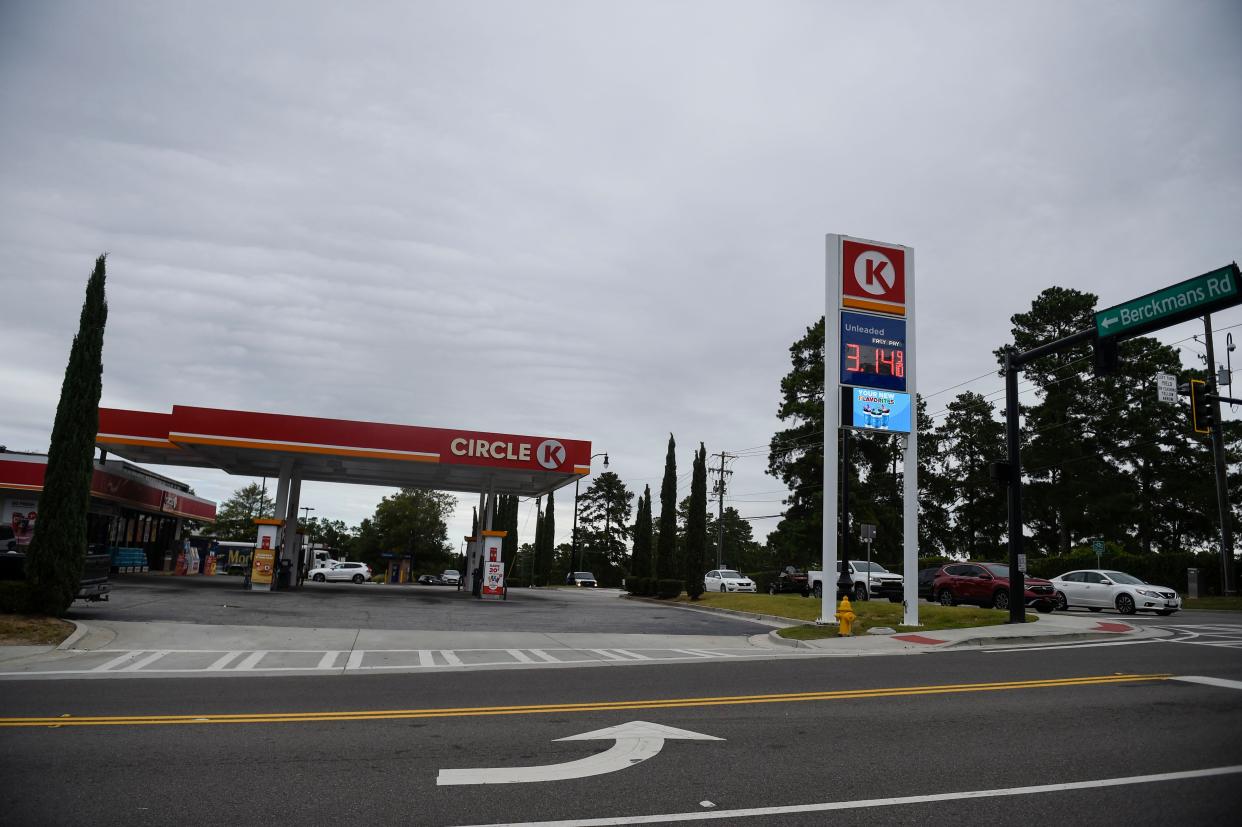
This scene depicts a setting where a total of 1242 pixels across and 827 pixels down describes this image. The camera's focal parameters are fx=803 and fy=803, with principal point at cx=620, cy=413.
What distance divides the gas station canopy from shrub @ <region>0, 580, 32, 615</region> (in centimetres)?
1368

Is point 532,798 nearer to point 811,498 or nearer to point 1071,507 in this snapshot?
point 811,498

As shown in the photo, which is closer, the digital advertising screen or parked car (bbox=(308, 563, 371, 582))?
the digital advertising screen

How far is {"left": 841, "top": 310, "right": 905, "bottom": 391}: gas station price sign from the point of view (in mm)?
20125

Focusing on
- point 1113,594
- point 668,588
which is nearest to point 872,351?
point 1113,594

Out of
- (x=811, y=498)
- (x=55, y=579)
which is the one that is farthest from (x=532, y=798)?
(x=811, y=498)

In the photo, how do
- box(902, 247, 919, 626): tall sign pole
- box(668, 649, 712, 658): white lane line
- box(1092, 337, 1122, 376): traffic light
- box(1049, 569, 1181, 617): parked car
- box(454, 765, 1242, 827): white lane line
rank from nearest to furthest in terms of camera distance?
box(454, 765, 1242, 827): white lane line → box(668, 649, 712, 658): white lane line → box(1092, 337, 1122, 376): traffic light → box(902, 247, 919, 626): tall sign pole → box(1049, 569, 1181, 617): parked car

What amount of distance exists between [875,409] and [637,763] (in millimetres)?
15335

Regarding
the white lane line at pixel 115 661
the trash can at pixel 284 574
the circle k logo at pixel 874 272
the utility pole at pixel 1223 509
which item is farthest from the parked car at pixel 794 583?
the white lane line at pixel 115 661

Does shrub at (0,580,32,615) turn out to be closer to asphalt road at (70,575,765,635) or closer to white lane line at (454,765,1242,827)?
asphalt road at (70,575,765,635)

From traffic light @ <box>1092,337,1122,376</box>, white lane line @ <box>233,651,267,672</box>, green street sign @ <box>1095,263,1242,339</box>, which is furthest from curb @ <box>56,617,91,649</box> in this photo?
green street sign @ <box>1095,263,1242,339</box>

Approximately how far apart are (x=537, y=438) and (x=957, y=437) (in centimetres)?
4177

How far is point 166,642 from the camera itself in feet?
49.2

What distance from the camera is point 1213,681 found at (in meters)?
10.4

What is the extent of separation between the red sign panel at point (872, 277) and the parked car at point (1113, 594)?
37.3 ft
